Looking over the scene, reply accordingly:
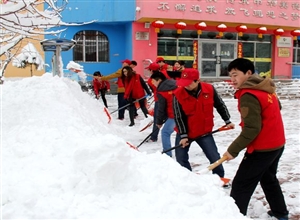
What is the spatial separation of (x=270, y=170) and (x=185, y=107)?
48.8 inches

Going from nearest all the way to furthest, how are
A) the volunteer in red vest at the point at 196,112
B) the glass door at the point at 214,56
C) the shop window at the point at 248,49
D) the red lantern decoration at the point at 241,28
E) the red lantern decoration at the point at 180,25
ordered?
the volunteer in red vest at the point at 196,112 < the red lantern decoration at the point at 180,25 < the red lantern decoration at the point at 241,28 < the glass door at the point at 214,56 < the shop window at the point at 248,49

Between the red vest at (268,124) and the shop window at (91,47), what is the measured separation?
1491 centimetres

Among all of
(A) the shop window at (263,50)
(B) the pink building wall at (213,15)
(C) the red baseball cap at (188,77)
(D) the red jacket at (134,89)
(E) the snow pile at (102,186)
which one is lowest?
Answer: (E) the snow pile at (102,186)

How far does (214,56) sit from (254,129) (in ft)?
51.8

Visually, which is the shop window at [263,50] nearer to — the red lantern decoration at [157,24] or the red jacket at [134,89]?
the red lantern decoration at [157,24]

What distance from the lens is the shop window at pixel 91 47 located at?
56.6ft

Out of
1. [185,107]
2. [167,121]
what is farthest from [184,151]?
[167,121]

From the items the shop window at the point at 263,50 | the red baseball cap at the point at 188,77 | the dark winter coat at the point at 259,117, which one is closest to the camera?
the dark winter coat at the point at 259,117

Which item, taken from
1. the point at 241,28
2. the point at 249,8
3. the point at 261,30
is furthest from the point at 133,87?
the point at 261,30

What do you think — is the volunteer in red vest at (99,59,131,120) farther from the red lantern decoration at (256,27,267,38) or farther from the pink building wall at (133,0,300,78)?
the red lantern decoration at (256,27,267,38)

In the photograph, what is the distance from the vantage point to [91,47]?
57.3 ft

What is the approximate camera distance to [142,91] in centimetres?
932

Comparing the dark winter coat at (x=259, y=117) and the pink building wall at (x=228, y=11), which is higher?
the pink building wall at (x=228, y=11)

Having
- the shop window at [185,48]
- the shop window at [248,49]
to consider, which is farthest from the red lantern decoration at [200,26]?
the shop window at [248,49]
